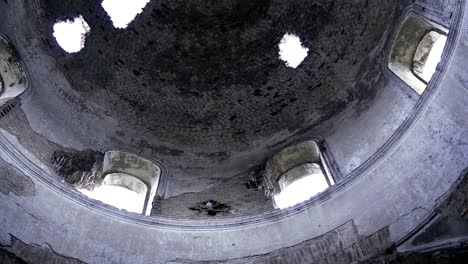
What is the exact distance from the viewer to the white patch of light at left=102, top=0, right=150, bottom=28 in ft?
32.9

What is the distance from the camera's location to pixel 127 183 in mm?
8812

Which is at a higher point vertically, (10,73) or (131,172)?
(10,73)

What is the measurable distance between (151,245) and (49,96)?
3.55 m

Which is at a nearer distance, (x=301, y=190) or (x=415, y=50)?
(x=301, y=190)

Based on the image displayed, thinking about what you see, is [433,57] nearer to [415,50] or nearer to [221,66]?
[415,50]

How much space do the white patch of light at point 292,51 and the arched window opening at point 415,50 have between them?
6.50ft

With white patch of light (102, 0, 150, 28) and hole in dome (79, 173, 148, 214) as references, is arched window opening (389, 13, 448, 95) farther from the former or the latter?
white patch of light (102, 0, 150, 28)

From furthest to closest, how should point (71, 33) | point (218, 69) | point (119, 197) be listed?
point (218, 69) → point (71, 33) → point (119, 197)

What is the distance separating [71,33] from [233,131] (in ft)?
12.3

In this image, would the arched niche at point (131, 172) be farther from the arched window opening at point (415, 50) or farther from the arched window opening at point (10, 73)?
the arched window opening at point (415, 50)

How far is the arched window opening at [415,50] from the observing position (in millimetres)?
8477

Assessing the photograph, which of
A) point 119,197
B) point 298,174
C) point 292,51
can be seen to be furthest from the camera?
point 292,51

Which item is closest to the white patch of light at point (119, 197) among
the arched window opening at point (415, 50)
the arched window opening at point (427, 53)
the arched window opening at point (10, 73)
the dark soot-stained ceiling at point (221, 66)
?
the dark soot-stained ceiling at point (221, 66)

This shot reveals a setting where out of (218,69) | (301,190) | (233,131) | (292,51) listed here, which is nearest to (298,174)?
(301,190)
